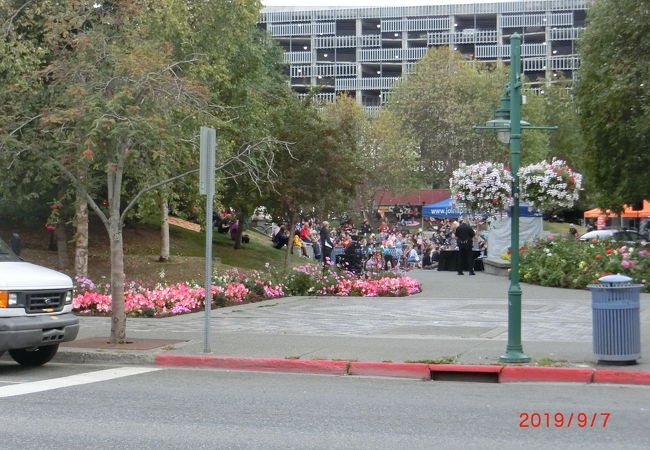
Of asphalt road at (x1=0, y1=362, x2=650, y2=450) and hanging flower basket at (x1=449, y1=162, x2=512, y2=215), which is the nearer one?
asphalt road at (x1=0, y1=362, x2=650, y2=450)

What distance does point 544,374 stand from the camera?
10.7 meters

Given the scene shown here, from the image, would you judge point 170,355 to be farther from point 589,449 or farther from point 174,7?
point 174,7

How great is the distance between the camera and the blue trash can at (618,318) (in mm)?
10734

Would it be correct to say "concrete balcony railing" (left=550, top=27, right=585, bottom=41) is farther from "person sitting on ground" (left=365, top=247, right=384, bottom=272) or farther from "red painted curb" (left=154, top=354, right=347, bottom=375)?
"red painted curb" (left=154, top=354, right=347, bottom=375)

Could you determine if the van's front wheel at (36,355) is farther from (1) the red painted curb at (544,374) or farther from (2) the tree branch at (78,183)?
(1) the red painted curb at (544,374)

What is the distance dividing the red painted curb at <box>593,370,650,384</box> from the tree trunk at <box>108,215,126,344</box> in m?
6.89

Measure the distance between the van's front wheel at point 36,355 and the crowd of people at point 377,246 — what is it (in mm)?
13478

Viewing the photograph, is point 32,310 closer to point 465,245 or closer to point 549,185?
point 549,185

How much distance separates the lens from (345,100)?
5688 cm

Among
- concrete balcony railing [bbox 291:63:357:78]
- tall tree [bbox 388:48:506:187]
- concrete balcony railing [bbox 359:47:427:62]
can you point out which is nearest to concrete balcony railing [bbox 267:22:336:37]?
concrete balcony railing [bbox 291:63:357:78]

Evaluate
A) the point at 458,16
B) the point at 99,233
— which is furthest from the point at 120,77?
the point at 458,16

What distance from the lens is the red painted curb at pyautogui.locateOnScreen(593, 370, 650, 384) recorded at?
10391mm

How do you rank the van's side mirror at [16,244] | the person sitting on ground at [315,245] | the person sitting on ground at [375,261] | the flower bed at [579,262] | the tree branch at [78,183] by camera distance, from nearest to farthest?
the van's side mirror at [16,244]
the tree branch at [78,183]
the flower bed at [579,262]
the person sitting on ground at [375,261]
the person sitting on ground at [315,245]

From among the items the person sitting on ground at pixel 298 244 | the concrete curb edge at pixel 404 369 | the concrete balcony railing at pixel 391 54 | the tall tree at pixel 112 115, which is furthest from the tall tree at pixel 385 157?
the concrete curb edge at pixel 404 369
